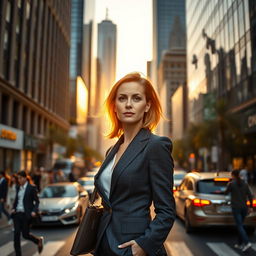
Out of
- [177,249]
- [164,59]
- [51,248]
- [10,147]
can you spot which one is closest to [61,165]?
[10,147]

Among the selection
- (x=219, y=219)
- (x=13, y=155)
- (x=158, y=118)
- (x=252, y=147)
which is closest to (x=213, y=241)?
(x=219, y=219)

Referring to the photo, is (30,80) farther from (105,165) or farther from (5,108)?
(105,165)

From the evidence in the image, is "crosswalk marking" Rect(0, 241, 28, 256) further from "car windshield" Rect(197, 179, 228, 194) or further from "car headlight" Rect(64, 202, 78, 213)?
"car windshield" Rect(197, 179, 228, 194)

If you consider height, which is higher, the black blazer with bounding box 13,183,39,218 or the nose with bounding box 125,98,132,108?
the nose with bounding box 125,98,132,108

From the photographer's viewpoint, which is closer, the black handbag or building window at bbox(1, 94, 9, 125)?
the black handbag

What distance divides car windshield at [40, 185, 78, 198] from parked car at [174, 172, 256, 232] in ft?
14.2

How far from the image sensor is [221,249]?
7.00m

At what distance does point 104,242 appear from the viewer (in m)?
2.01

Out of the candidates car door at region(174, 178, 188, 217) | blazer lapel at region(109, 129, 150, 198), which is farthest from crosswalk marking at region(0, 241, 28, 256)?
blazer lapel at region(109, 129, 150, 198)

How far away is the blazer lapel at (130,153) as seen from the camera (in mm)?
2006

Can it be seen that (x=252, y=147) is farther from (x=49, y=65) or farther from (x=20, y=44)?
(x=49, y=65)

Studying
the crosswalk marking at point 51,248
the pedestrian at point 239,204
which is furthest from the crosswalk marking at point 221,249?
the crosswalk marking at point 51,248

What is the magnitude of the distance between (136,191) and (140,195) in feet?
0.14

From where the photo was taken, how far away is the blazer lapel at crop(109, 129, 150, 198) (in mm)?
2006
